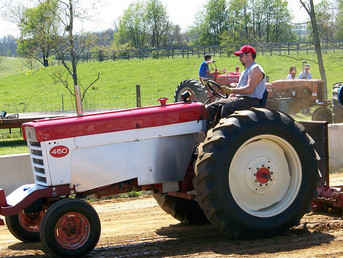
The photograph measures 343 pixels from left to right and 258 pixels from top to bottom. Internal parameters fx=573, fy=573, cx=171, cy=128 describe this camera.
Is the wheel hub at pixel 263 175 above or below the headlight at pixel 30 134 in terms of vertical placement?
below

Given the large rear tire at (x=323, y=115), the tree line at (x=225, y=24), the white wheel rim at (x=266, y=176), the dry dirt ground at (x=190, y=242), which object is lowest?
the dry dirt ground at (x=190, y=242)

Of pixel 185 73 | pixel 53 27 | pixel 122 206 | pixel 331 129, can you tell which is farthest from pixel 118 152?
pixel 185 73

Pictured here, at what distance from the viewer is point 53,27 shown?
17.0 m

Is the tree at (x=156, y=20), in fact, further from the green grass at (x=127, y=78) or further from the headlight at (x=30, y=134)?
the headlight at (x=30, y=134)

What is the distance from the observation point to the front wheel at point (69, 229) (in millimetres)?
5168

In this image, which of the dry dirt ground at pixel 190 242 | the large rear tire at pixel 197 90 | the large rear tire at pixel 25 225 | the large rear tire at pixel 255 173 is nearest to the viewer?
the dry dirt ground at pixel 190 242

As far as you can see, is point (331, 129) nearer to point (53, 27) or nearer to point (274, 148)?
point (274, 148)

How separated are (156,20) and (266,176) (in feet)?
190

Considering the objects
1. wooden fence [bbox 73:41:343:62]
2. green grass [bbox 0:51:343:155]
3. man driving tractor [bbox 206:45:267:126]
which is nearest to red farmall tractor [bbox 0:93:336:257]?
man driving tractor [bbox 206:45:267:126]

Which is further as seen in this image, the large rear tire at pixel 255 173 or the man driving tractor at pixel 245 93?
the man driving tractor at pixel 245 93

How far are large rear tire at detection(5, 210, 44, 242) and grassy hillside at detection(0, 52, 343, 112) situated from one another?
65.7ft

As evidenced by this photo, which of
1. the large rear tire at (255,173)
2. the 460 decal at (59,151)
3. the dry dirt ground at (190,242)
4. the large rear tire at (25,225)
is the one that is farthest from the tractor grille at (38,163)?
the large rear tire at (255,173)

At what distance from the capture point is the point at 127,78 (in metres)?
38.5

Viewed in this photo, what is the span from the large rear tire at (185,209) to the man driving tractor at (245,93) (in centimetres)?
115
